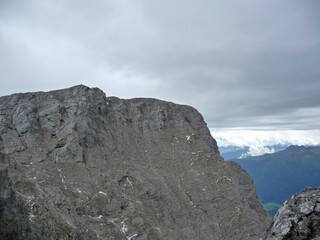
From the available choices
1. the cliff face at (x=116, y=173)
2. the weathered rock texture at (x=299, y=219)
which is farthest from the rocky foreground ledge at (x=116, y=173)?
the weathered rock texture at (x=299, y=219)

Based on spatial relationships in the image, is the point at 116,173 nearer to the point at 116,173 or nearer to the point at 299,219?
the point at 116,173

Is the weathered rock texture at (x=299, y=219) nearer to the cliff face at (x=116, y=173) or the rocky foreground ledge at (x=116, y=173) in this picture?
the cliff face at (x=116, y=173)

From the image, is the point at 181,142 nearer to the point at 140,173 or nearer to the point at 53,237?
the point at 140,173

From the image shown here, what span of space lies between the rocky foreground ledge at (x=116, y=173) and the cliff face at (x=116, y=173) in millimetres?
258

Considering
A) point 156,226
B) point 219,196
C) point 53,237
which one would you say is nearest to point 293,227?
point 53,237

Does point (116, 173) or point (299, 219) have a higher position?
point (299, 219)

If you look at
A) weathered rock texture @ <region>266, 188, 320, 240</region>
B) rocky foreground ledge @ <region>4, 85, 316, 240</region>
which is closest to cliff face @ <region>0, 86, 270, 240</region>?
rocky foreground ledge @ <region>4, 85, 316, 240</region>

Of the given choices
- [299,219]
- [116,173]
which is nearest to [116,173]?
[116,173]

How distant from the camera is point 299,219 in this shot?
7.29 meters

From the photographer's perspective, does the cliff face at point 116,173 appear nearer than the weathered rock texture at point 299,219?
No

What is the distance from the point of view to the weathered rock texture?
7.10 meters

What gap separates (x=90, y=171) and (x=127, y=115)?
30719 mm

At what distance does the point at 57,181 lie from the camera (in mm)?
59062

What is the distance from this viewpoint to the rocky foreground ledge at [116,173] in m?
53.6
